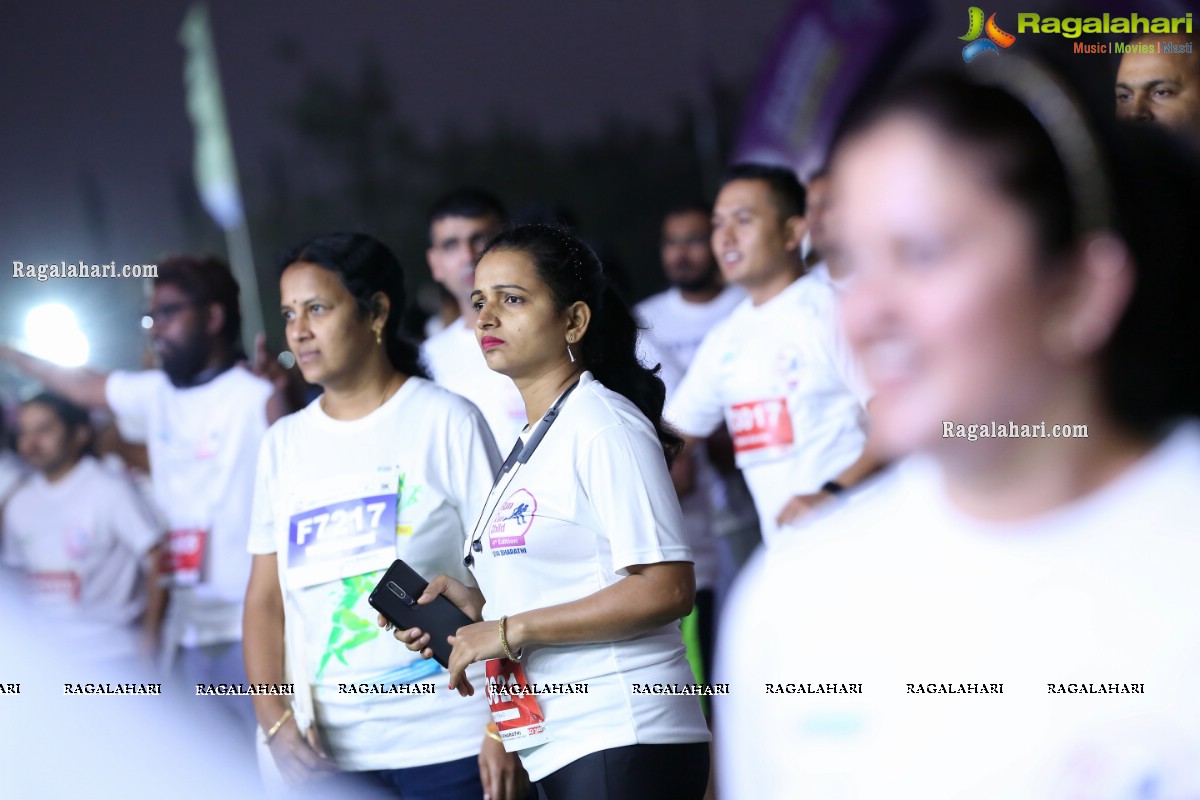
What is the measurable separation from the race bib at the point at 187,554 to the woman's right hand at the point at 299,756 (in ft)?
2.83

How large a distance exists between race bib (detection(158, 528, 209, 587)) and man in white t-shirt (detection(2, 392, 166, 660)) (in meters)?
0.14

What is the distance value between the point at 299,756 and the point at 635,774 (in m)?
0.83

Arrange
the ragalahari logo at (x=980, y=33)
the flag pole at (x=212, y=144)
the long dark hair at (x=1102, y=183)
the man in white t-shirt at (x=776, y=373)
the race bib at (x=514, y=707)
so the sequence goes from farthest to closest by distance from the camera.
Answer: the flag pole at (x=212, y=144), the man in white t-shirt at (x=776, y=373), the ragalahari logo at (x=980, y=33), the race bib at (x=514, y=707), the long dark hair at (x=1102, y=183)

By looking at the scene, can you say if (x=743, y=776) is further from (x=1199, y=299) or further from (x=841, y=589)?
(x=1199, y=299)

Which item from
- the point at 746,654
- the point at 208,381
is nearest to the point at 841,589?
A: the point at 746,654

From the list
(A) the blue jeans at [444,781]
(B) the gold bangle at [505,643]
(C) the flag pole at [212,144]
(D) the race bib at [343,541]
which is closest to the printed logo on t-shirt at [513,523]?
(B) the gold bangle at [505,643]

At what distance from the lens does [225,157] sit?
3.79m

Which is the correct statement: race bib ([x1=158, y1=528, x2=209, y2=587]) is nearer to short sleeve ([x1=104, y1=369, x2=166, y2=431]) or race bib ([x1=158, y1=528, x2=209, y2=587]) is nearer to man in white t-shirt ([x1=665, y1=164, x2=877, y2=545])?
short sleeve ([x1=104, y1=369, x2=166, y2=431])

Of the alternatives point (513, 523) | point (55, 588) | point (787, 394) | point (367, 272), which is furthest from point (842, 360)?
point (55, 588)

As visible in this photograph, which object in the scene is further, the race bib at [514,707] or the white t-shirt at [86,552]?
the white t-shirt at [86,552]

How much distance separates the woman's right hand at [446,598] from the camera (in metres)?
2.07

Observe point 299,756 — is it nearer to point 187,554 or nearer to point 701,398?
point 187,554

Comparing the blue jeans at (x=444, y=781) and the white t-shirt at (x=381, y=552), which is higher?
the white t-shirt at (x=381, y=552)

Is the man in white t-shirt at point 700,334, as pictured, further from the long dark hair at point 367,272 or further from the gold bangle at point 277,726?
the gold bangle at point 277,726
